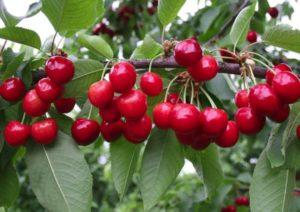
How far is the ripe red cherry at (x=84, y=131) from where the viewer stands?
1.74 meters

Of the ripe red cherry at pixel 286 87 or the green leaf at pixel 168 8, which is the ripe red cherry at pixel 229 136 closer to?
the ripe red cherry at pixel 286 87

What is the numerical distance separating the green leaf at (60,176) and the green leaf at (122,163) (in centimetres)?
21

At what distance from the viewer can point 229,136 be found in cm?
168

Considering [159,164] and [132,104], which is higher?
[132,104]

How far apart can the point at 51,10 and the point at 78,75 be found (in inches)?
9.7

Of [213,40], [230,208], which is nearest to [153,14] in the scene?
[213,40]

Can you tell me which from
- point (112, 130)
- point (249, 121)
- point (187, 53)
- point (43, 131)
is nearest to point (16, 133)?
point (43, 131)

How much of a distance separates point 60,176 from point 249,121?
0.66 meters

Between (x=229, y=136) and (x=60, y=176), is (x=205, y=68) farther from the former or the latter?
(x=60, y=176)

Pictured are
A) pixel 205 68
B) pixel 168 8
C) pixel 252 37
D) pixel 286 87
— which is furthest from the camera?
pixel 252 37

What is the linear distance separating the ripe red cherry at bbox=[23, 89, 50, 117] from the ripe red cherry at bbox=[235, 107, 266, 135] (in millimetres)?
674

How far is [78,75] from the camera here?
176 cm

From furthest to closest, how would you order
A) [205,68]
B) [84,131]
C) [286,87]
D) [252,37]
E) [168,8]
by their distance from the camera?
[252,37], [168,8], [84,131], [205,68], [286,87]

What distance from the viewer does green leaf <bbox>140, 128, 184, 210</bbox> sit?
5.72ft
